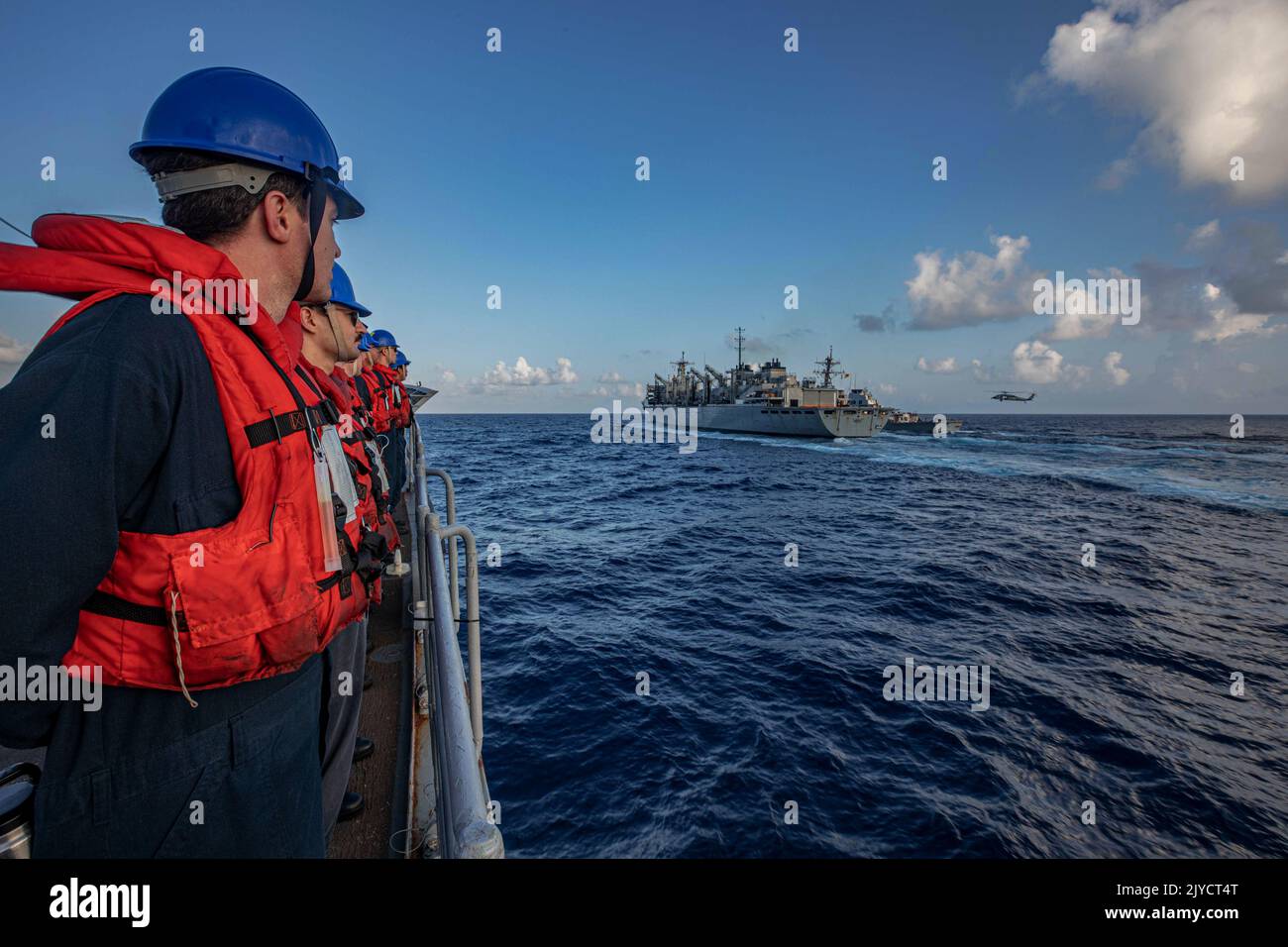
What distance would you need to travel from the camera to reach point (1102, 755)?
701cm

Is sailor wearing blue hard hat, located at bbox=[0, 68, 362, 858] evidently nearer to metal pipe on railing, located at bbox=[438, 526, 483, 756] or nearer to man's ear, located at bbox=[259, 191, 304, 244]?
man's ear, located at bbox=[259, 191, 304, 244]

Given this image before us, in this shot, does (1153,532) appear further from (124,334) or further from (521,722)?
(124,334)

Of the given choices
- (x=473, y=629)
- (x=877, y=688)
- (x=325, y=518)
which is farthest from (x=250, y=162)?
(x=877, y=688)

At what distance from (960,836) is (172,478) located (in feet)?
24.1

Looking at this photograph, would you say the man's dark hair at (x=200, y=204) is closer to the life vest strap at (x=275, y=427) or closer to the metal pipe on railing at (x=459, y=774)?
the life vest strap at (x=275, y=427)

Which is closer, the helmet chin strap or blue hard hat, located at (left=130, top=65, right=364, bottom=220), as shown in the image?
blue hard hat, located at (left=130, top=65, right=364, bottom=220)

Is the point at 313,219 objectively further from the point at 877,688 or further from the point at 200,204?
the point at 877,688

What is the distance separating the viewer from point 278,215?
1497 mm

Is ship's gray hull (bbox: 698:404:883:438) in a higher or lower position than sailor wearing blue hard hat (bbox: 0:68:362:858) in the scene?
higher

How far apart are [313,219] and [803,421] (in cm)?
6248

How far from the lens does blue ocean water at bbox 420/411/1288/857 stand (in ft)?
19.1

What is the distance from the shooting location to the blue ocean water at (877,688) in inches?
229

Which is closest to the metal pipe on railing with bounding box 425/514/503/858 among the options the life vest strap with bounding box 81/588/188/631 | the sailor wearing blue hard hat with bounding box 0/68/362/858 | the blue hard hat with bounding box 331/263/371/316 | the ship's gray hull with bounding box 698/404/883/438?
the sailor wearing blue hard hat with bounding box 0/68/362/858
